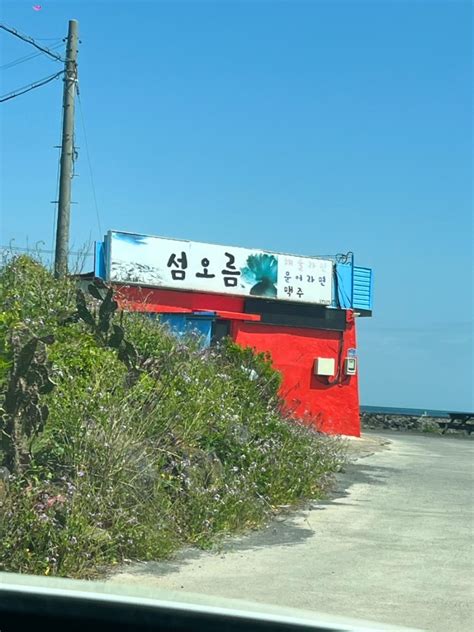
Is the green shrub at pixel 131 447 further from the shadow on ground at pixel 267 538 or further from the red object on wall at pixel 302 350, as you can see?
the red object on wall at pixel 302 350

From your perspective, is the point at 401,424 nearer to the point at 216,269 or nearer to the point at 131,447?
the point at 216,269

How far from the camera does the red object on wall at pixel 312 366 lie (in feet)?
77.5

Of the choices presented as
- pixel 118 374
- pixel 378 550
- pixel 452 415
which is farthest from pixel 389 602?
pixel 452 415

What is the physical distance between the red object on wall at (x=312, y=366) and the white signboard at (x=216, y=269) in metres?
1.02

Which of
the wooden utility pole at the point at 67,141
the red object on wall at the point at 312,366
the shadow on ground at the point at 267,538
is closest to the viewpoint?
the shadow on ground at the point at 267,538

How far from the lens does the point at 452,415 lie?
116 feet

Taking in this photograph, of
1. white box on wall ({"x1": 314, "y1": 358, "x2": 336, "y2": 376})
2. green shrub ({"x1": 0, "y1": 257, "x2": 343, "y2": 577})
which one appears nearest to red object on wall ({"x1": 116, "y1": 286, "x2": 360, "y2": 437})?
white box on wall ({"x1": 314, "y1": 358, "x2": 336, "y2": 376})

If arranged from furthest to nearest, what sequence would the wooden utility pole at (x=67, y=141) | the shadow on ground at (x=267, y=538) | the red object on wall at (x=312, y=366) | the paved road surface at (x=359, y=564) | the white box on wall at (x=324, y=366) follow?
the white box on wall at (x=324, y=366)
the red object on wall at (x=312, y=366)
the wooden utility pole at (x=67, y=141)
the shadow on ground at (x=267, y=538)
the paved road surface at (x=359, y=564)

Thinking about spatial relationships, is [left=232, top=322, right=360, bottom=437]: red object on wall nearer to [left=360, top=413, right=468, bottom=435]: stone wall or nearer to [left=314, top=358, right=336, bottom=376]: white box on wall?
[left=314, top=358, right=336, bottom=376]: white box on wall

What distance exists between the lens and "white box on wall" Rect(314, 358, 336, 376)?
79.8 ft

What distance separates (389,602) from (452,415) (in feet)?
96.4

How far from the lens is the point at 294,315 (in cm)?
2416

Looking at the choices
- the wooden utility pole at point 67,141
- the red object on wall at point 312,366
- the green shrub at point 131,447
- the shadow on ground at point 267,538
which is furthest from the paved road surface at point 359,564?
the red object on wall at point 312,366

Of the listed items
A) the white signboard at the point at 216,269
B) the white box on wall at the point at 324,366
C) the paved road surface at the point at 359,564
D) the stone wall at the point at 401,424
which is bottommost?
the paved road surface at the point at 359,564
